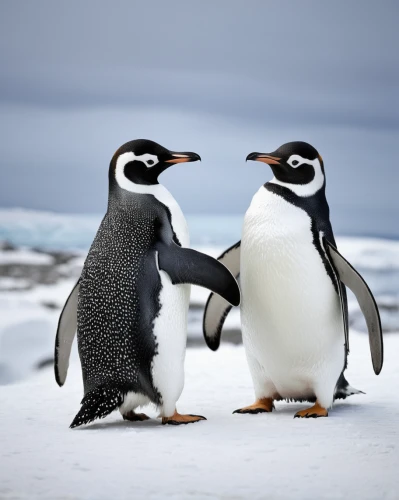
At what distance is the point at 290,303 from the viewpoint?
2887 millimetres

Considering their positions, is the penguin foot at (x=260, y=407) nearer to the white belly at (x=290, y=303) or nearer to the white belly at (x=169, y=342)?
the white belly at (x=290, y=303)

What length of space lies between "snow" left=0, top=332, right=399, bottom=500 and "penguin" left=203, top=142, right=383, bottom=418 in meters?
0.14

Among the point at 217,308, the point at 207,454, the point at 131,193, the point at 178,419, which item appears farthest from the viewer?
the point at 217,308

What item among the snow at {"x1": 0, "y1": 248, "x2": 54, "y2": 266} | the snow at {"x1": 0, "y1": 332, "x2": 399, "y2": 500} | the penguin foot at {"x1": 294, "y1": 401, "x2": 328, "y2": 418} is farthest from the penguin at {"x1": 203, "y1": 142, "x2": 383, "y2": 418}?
the snow at {"x1": 0, "y1": 248, "x2": 54, "y2": 266}

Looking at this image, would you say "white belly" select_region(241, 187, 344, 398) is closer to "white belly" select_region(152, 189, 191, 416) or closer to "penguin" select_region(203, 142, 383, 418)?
"penguin" select_region(203, 142, 383, 418)

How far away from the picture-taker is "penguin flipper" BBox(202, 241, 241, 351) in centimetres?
322

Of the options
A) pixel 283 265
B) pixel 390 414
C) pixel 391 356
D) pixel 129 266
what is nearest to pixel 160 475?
pixel 129 266

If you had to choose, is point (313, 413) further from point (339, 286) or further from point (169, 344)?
point (169, 344)

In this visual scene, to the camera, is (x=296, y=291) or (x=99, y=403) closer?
(x=99, y=403)

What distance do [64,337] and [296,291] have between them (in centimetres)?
90

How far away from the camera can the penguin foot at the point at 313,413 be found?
2.88 meters

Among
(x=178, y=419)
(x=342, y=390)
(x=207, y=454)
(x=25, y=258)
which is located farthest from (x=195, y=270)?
(x=25, y=258)

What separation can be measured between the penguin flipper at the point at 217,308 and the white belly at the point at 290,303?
24 cm

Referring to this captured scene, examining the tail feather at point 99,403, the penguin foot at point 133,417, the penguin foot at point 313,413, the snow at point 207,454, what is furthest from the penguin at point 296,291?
the tail feather at point 99,403
